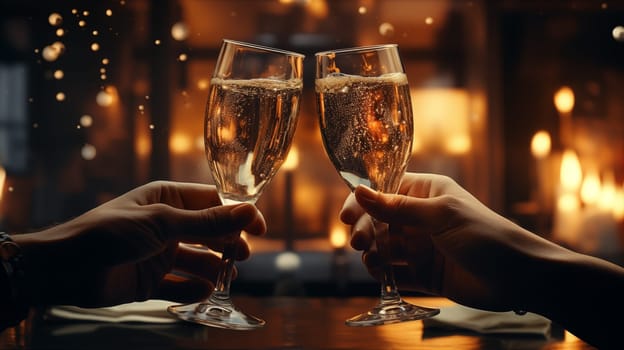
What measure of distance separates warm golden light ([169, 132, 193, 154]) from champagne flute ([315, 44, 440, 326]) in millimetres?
2268

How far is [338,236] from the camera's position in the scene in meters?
3.18

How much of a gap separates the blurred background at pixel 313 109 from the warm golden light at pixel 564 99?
0.01 m

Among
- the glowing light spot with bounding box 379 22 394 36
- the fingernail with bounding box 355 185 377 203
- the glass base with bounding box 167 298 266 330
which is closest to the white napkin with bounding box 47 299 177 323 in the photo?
the glass base with bounding box 167 298 266 330

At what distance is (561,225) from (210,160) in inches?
116

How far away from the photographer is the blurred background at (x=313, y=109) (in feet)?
9.53

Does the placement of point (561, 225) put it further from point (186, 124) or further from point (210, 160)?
point (210, 160)

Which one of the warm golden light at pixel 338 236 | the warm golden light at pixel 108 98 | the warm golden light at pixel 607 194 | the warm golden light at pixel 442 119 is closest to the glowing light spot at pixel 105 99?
the warm golden light at pixel 108 98

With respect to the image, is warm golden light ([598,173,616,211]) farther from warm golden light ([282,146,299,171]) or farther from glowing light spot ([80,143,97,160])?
glowing light spot ([80,143,97,160])

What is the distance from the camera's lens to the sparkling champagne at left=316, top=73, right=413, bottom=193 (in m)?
0.85

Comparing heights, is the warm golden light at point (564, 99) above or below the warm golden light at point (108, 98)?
above

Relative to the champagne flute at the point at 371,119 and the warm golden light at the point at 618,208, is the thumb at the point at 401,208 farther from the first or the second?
the warm golden light at the point at 618,208

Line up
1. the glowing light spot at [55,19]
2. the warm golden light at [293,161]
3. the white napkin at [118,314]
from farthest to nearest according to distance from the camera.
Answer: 1. the warm golden light at [293,161]
2. the glowing light spot at [55,19]
3. the white napkin at [118,314]

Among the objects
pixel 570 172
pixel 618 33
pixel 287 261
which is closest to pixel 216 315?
pixel 287 261

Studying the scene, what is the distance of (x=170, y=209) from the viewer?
0.85 m
